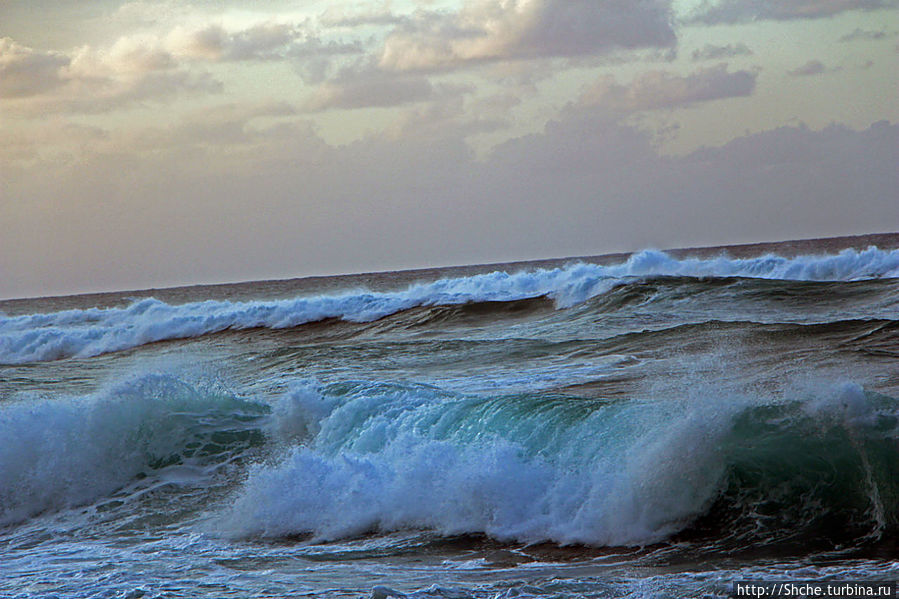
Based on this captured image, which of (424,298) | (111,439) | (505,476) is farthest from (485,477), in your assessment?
(424,298)

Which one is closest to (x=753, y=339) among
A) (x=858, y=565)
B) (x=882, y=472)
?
(x=882, y=472)

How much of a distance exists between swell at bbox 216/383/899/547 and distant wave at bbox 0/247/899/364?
53.6 ft

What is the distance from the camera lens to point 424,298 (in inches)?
1050

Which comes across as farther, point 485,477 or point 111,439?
point 111,439

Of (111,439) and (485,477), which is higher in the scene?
(111,439)

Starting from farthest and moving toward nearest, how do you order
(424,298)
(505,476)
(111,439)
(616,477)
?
(424,298) < (111,439) < (505,476) < (616,477)

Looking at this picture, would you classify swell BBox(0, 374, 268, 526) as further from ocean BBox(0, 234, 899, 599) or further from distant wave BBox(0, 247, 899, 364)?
distant wave BBox(0, 247, 899, 364)

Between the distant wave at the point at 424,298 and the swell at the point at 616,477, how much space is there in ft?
53.6

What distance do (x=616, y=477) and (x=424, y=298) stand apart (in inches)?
788

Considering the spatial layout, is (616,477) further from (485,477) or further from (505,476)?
(485,477)

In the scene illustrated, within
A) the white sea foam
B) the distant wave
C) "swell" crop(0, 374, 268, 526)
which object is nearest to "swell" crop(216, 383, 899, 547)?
the white sea foam

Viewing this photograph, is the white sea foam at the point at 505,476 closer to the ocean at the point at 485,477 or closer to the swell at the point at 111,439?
the ocean at the point at 485,477

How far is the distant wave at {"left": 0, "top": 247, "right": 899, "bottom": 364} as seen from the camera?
2586cm

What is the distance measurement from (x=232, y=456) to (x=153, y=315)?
2260 cm
